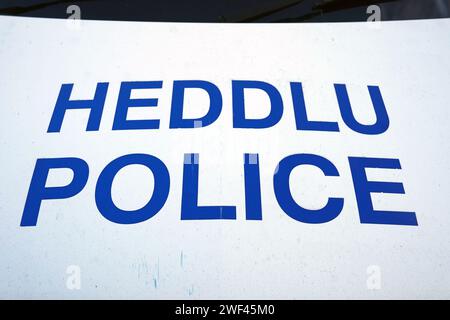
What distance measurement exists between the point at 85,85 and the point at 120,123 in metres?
0.22

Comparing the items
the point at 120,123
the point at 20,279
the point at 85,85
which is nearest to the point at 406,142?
the point at 120,123

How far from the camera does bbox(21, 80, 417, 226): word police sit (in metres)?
1.31

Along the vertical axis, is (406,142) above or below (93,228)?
above

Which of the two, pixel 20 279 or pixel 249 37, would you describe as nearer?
pixel 20 279

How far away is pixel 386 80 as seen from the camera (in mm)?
1593

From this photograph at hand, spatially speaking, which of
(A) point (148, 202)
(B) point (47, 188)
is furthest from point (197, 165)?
(B) point (47, 188)

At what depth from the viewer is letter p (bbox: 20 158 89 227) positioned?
4.34 ft

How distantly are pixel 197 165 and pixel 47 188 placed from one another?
1.52 feet

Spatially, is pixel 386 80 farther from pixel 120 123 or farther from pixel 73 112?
pixel 73 112

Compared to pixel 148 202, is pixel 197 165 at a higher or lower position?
higher

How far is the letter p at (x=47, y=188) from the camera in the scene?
4.34ft

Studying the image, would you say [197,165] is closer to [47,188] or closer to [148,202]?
[148,202]

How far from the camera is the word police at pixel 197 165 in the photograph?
51.5 inches

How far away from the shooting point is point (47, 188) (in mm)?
1367
